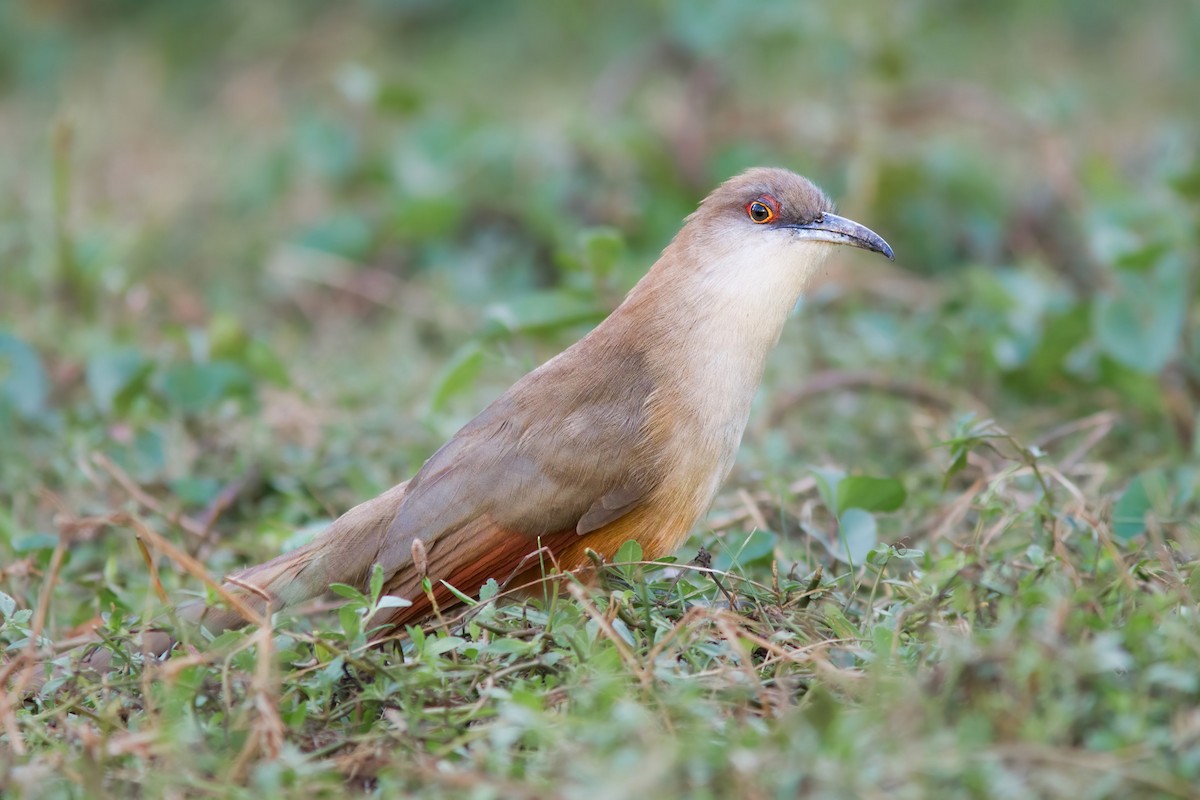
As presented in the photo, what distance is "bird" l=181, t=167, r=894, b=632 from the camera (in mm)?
3838

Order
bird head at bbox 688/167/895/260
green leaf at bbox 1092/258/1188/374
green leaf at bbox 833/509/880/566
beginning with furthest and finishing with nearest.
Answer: green leaf at bbox 1092/258/1188/374 < bird head at bbox 688/167/895/260 < green leaf at bbox 833/509/880/566

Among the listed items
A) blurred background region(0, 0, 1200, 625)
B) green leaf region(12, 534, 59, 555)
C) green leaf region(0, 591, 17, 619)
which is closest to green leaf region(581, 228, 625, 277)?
blurred background region(0, 0, 1200, 625)

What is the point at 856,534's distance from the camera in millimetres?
3994

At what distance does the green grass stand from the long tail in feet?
0.69

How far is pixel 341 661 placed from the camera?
3.10 meters

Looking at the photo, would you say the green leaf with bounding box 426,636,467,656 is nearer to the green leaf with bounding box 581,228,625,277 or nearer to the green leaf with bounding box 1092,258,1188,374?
the green leaf with bounding box 581,228,625,277

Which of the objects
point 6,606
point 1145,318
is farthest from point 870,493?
point 6,606

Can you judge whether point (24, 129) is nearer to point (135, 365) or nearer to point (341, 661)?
point (135, 365)

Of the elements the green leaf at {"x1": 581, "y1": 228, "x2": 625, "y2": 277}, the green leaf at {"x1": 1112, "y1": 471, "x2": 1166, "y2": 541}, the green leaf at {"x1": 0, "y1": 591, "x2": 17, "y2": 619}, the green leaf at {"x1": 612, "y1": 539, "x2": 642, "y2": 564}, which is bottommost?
the green leaf at {"x1": 1112, "y1": 471, "x2": 1166, "y2": 541}

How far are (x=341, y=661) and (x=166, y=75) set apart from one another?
8383mm

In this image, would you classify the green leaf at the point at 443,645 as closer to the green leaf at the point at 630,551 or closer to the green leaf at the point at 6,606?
the green leaf at the point at 630,551

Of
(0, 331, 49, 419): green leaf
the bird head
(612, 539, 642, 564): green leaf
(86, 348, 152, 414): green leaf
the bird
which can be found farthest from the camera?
(0, 331, 49, 419): green leaf

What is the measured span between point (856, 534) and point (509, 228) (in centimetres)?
410

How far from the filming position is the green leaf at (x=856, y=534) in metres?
3.95
